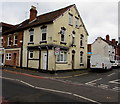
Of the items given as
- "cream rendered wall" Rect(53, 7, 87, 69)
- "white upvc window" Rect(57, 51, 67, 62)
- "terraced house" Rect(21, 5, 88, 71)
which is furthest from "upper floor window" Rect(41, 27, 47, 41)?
"white upvc window" Rect(57, 51, 67, 62)

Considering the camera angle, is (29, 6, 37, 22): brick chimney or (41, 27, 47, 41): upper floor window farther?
(29, 6, 37, 22): brick chimney

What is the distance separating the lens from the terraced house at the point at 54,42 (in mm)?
15352

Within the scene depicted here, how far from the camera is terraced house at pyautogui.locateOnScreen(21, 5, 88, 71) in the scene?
1535 cm

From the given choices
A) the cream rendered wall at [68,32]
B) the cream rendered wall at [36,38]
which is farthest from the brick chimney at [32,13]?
the cream rendered wall at [68,32]

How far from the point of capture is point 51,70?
14.9 metres

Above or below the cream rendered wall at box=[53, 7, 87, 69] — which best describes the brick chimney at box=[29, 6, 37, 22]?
above

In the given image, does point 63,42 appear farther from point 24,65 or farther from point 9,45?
point 9,45

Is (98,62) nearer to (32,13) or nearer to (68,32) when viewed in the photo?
(68,32)

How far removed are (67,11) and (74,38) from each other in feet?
14.1

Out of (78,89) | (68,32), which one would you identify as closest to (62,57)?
(68,32)

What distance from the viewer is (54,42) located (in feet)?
50.4

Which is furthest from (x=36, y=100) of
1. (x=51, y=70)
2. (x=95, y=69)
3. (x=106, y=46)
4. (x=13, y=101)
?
(x=106, y=46)

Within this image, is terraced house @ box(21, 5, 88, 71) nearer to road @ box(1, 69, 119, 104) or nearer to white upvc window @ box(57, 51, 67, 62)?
white upvc window @ box(57, 51, 67, 62)

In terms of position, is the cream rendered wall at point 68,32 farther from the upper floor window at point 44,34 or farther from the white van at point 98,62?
the white van at point 98,62
